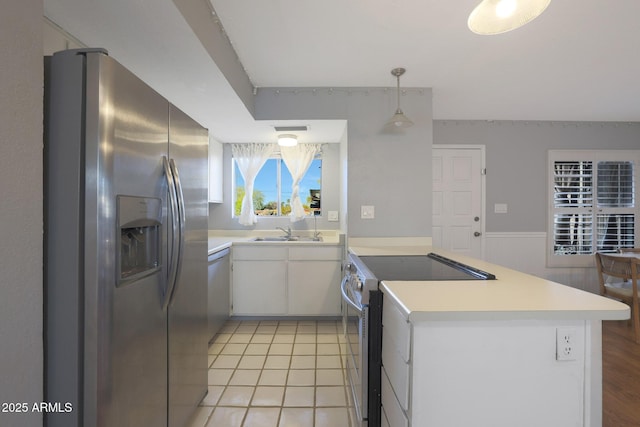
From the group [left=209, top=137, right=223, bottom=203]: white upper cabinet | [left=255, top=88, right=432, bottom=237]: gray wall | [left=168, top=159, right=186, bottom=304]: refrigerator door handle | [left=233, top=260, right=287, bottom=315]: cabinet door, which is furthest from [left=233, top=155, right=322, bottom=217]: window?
[left=168, top=159, right=186, bottom=304]: refrigerator door handle

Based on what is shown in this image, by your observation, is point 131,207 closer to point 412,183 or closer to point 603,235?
point 412,183

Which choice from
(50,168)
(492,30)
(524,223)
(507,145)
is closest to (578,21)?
(492,30)

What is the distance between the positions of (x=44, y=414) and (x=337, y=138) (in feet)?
10.0

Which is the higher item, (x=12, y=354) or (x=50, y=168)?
(x=50, y=168)

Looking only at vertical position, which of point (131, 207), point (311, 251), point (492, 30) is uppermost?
point (492, 30)

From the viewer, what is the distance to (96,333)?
0.90 metres

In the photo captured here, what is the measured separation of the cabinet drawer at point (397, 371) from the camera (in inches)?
37.1

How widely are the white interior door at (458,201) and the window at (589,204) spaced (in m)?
0.91

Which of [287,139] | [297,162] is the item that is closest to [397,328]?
[287,139]

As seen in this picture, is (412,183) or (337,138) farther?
(337,138)

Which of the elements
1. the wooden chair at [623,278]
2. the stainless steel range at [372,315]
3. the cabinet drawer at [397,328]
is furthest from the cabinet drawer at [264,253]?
the wooden chair at [623,278]

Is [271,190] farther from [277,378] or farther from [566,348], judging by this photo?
[566,348]

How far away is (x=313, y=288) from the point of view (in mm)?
2924

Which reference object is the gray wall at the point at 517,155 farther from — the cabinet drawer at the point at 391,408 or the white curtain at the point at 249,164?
the cabinet drawer at the point at 391,408
